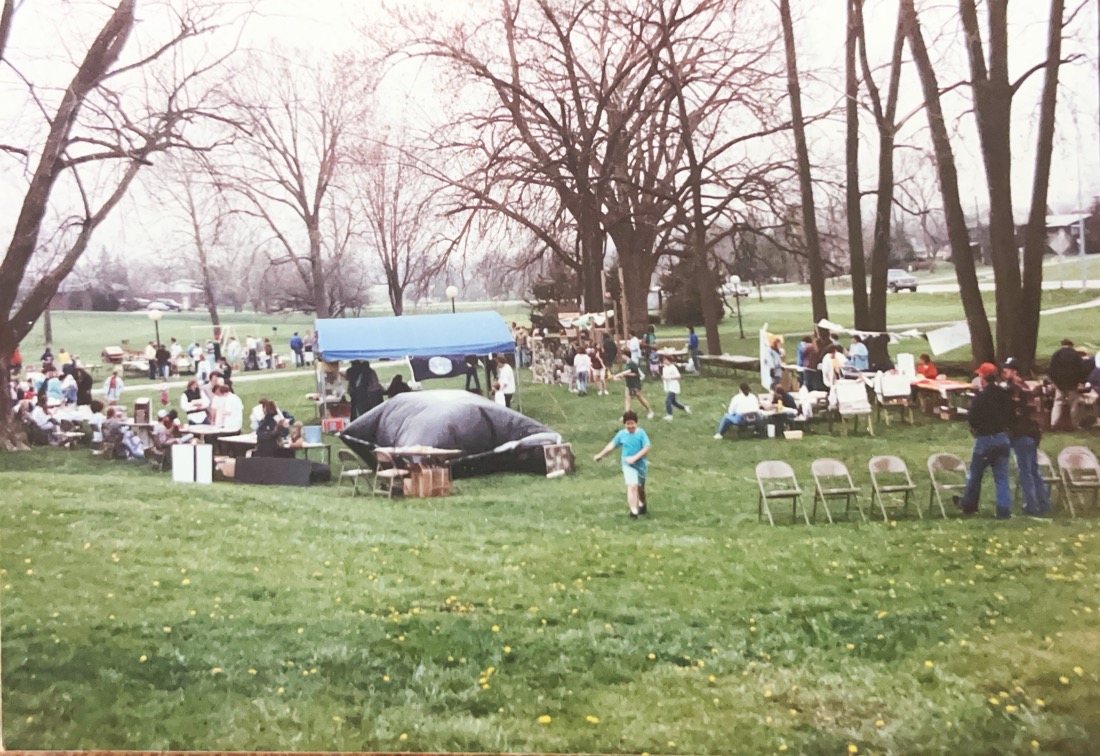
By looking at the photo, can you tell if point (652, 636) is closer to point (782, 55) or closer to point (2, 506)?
point (782, 55)

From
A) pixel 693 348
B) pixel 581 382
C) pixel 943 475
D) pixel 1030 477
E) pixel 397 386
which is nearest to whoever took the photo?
pixel 1030 477

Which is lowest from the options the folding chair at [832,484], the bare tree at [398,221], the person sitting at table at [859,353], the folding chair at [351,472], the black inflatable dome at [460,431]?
the folding chair at [832,484]

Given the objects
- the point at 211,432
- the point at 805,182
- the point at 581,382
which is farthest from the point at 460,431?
the point at 805,182

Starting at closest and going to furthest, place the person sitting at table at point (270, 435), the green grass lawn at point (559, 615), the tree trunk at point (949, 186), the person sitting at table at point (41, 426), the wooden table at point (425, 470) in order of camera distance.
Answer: the green grass lawn at point (559, 615), the tree trunk at point (949, 186), the wooden table at point (425, 470), the person sitting at table at point (41, 426), the person sitting at table at point (270, 435)

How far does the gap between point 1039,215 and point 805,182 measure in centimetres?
116

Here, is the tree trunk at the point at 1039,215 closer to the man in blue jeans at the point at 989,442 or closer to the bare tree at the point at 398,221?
the man in blue jeans at the point at 989,442

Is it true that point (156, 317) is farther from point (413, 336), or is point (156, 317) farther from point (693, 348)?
point (693, 348)

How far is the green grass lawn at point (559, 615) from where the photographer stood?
392cm

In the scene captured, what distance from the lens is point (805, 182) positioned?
5.16 m

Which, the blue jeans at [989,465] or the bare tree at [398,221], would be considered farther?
the bare tree at [398,221]

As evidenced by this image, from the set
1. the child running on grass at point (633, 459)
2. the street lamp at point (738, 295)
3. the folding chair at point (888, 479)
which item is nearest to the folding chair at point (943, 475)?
the folding chair at point (888, 479)

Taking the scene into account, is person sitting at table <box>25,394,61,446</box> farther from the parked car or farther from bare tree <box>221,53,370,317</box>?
the parked car

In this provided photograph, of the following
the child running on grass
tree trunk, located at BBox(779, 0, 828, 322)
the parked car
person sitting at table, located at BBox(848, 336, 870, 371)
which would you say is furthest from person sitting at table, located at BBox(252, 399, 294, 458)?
the parked car

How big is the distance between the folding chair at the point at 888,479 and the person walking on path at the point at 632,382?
120cm
